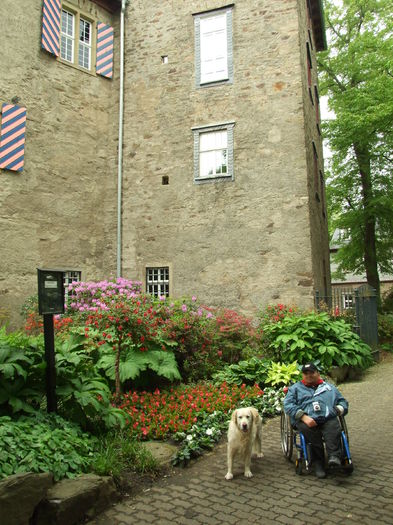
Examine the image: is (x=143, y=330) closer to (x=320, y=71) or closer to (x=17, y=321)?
(x=17, y=321)

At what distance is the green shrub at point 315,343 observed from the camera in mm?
8648

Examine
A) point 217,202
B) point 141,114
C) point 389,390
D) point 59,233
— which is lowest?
point 389,390

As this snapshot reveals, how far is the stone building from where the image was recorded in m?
11.5

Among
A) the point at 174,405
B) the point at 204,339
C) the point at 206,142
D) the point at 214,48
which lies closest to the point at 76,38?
the point at 214,48

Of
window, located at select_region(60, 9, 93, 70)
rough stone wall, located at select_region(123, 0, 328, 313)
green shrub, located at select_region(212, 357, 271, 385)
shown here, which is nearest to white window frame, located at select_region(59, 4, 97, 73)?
window, located at select_region(60, 9, 93, 70)

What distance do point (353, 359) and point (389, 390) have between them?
0.94m

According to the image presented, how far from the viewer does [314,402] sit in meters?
4.40

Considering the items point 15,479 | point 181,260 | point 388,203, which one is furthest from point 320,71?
point 15,479

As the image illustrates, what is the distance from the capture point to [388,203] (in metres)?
17.8

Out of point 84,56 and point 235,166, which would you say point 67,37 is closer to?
point 84,56

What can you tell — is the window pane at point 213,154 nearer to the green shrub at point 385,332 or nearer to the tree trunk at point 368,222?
the green shrub at point 385,332

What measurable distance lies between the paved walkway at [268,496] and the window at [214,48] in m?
11.0

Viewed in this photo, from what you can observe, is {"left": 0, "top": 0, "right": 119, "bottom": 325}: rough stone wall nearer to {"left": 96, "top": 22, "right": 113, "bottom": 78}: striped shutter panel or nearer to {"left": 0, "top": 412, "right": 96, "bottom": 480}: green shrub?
{"left": 96, "top": 22, "right": 113, "bottom": 78}: striped shutter panel

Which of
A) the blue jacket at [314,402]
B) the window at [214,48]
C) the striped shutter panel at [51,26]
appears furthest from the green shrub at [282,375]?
the striped shutter panel at [51,26]
